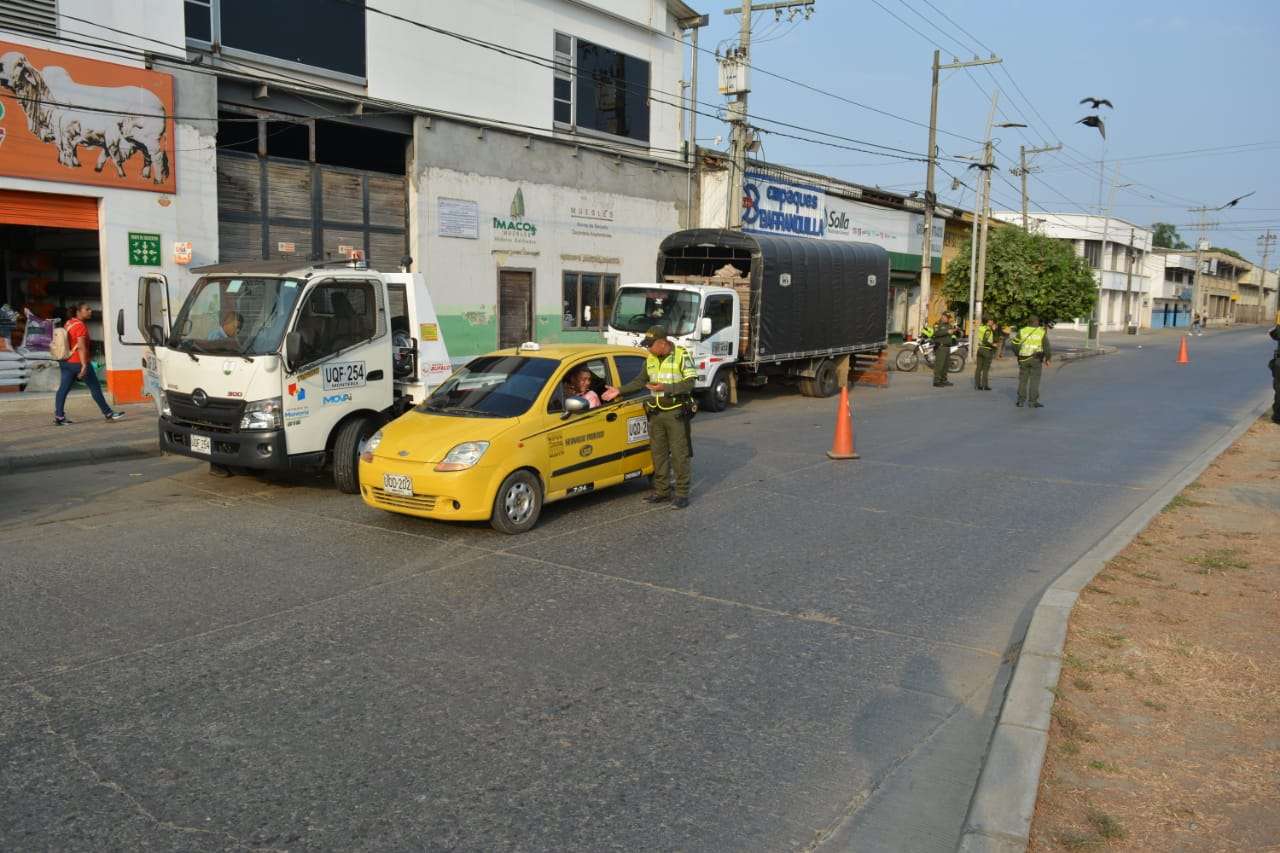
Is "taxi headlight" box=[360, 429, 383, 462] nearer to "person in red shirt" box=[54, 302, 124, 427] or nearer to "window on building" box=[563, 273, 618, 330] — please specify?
"person in red shirt" box=[54, 302, 124, 427]

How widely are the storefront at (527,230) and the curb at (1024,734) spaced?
48.7 feet

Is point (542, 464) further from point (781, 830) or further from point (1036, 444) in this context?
point (1036, 444)

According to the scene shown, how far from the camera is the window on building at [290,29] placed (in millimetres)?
16031

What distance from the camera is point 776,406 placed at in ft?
64.5

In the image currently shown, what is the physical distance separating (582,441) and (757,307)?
9945mm

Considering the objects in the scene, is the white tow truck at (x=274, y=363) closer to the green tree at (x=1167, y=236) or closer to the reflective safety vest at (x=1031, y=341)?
the reflective safety vest at (x=1031, y=341)

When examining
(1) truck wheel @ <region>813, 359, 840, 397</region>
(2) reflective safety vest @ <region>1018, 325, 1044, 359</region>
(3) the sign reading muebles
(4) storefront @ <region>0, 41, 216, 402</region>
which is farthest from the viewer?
(1) truck wheel @ <region>813, 359, 840, 397</region>

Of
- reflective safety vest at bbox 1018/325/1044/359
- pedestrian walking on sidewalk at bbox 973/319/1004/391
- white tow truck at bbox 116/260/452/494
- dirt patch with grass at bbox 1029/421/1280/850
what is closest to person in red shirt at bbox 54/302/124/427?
white tow truck at bbox 116/260/452/494

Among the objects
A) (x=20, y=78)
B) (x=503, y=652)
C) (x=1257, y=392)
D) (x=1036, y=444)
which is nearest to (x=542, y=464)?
(x=503, y=652)

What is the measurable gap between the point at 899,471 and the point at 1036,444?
12.1 ft

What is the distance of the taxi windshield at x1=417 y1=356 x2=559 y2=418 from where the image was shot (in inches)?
362

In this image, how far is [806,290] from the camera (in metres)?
20.3

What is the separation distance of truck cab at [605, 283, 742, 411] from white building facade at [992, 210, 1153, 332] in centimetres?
5566

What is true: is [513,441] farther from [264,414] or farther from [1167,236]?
[1167,236]
